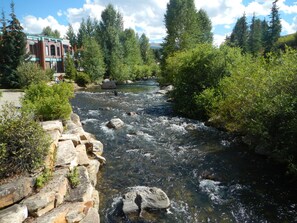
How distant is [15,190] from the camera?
6941 millimetres

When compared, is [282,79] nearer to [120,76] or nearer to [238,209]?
[238,209]

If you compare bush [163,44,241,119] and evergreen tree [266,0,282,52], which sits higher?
evergreen tree [266,0,282,52]

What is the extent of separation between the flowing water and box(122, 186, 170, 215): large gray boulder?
0.31m


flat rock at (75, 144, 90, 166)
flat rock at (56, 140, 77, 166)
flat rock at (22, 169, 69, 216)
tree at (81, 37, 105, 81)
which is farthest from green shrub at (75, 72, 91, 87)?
flat rock at (22, 169, 69, 216)

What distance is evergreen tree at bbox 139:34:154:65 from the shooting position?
94.1 metres

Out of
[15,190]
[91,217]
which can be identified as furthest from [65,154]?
[91,217]

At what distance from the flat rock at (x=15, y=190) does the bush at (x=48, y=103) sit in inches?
251

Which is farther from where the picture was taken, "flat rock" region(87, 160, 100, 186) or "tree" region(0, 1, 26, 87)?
"tree" region(0, 1, 26, 87)

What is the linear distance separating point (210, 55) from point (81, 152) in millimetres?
16009

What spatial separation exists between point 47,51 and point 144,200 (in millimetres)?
52192

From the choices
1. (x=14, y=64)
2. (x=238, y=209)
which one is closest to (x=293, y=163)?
(x=238, y=209)

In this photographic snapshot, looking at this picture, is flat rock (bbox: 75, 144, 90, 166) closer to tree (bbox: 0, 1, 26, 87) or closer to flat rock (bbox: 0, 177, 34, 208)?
flat rock (bbox: 0, 177, 34, 208)

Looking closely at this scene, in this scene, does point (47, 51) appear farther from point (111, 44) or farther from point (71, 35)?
point (71, 35)

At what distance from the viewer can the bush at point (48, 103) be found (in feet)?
46.0
